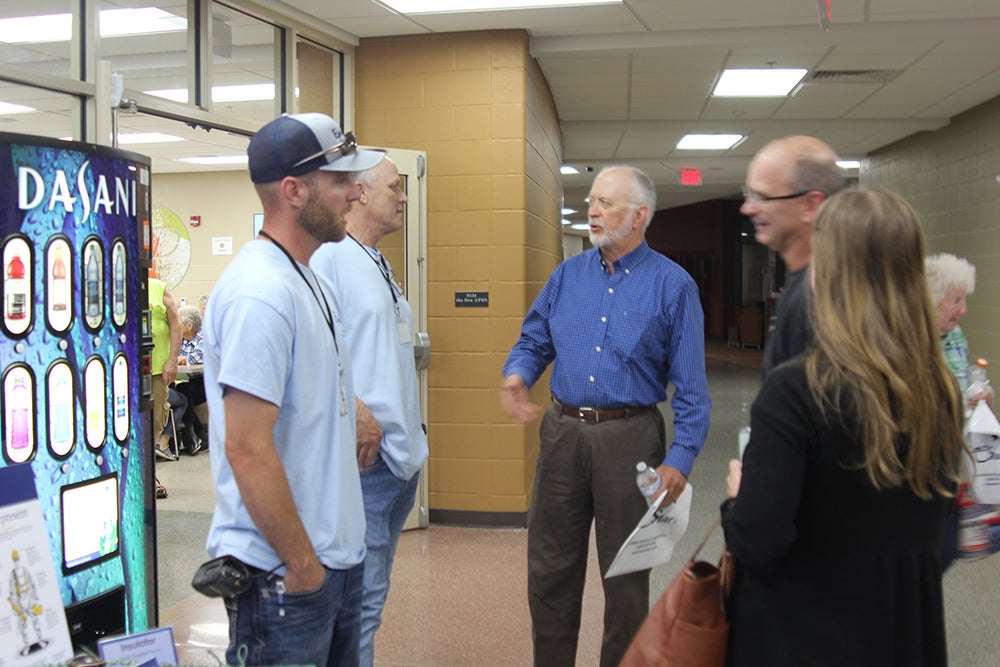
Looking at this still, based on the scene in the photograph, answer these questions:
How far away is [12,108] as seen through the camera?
21.3 feet

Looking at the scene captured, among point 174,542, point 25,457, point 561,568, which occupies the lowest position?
point 174,542

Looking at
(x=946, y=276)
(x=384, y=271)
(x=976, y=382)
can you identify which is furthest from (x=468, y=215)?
(x=976, y=382)

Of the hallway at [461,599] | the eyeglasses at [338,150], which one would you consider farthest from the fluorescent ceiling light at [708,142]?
the eyeglasses at [338,150]

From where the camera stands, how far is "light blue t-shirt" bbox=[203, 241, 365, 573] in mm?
1484

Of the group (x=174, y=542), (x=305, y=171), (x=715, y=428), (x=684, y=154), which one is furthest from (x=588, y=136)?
(x=305, y=171)

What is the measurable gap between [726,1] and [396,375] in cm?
326

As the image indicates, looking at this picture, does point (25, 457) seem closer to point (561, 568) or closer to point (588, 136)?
point (561, 568)

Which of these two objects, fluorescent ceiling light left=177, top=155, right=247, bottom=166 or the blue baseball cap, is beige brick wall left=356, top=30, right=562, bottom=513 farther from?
fluorescent ceiling light left=177, top=155, right=247, bottom=166

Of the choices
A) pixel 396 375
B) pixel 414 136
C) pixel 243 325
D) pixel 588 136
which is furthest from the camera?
pixel 588 136

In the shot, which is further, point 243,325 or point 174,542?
point 174,542

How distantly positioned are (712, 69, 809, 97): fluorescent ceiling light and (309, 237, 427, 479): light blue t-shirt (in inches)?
179

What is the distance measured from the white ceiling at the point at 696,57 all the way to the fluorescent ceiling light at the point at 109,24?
0.06 m

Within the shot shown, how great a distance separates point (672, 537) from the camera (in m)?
2.39

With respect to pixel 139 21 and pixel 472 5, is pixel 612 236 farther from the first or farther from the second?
pixel 139 21
